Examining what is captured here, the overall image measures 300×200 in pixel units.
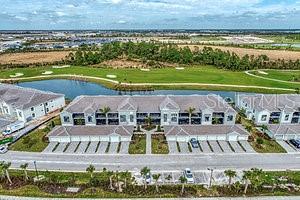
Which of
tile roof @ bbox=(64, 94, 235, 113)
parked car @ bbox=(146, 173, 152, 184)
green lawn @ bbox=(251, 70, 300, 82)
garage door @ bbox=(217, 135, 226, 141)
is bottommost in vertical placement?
parked car @ bbox=(146, 173, 152, 184)

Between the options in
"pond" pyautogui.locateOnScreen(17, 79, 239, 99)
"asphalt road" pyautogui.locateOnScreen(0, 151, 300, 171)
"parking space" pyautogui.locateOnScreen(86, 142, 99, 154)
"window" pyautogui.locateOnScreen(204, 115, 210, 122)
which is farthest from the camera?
"pond" pyautogui.locateOnScreen(17, 79, 239, 99)

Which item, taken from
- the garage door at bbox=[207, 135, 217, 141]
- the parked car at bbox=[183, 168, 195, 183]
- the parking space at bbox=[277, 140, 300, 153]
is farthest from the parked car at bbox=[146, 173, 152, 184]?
the parking space at bbox=[277, 140, 300, 153]

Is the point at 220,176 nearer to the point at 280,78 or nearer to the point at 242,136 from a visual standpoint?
the point at 242,136

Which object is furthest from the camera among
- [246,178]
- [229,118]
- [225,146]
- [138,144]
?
[229,118]

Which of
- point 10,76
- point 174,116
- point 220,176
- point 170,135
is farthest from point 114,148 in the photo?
point 10,76

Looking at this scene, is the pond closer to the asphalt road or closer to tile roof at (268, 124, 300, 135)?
tile roof at (268, 124, 300, 135)

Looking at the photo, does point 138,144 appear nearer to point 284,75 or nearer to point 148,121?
point 148,121

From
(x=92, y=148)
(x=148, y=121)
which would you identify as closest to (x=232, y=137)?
(x=148, y=121)
